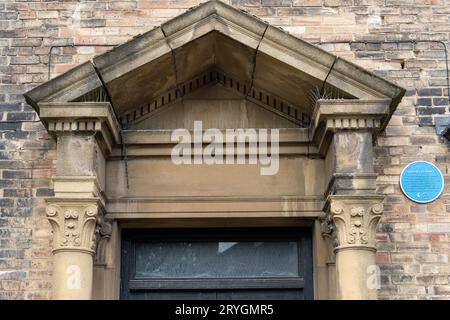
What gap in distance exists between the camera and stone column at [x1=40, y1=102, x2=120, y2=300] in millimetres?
6691

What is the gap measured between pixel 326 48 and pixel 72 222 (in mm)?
2679

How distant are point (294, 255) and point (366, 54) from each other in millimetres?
1835

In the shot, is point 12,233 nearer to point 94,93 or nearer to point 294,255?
point 94,93

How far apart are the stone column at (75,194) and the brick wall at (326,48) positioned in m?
0.65

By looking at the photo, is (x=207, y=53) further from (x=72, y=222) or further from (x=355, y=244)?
(x=355, y=244)

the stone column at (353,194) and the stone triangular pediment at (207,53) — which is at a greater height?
the stone triangular pediment at (207,53)

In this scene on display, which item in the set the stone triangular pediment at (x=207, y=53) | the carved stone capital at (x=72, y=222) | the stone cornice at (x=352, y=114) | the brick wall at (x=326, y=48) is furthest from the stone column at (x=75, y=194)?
the stone cornice at (x=352, y=114)

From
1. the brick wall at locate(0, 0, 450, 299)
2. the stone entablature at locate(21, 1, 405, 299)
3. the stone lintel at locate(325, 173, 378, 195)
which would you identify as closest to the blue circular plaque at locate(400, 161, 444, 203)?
the brick wall at locate(0, 0, 450, 299)

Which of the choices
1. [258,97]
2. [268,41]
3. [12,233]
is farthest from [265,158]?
[12,233]

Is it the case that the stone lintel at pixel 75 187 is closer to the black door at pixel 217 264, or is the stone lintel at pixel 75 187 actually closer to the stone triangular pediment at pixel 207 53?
the stone triangular pediment at pixel 207 53

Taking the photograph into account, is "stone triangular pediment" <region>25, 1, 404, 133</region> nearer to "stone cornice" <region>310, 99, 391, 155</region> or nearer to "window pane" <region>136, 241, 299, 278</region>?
"stone cornice" <region>310, 99, 391, 155</region>

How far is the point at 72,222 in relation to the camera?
6762mm

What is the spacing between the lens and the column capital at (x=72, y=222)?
6734mm

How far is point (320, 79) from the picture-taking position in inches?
278
